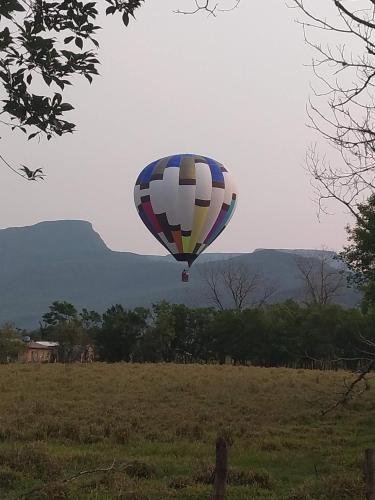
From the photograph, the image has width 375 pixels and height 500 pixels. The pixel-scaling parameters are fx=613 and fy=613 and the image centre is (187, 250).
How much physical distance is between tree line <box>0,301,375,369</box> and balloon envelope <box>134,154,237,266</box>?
15.9 metres

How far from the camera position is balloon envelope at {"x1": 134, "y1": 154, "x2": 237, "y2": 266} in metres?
38.2

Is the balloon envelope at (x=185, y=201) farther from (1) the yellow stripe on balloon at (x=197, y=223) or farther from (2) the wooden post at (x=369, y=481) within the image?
(2) the wooden post at (x=369, y=481)

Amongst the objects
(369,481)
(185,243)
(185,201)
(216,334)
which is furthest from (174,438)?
(216,334)

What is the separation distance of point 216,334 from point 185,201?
883 inches

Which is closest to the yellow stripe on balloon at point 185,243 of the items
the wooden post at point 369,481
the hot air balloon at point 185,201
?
the hot air balloon at point 185,201

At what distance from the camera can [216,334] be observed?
2261 inches

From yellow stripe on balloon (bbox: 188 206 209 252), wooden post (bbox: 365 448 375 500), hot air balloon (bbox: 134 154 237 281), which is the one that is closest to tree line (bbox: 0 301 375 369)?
hot air balloon (bbox: 134 154 237 281)

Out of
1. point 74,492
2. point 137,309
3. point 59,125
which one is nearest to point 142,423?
point 74,492

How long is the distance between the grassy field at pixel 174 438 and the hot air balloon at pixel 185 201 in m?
13.8

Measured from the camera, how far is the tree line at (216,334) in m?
51.3

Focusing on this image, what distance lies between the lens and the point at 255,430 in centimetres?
1592

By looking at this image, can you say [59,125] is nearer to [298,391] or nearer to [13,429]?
[13,429]

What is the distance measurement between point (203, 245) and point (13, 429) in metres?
26.5

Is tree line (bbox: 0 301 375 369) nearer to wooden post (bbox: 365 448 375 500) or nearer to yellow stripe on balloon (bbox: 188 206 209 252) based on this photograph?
yellow stripe on balloon (bbox: 188 206 209 252)
